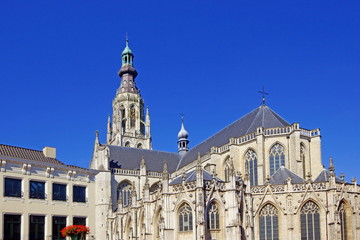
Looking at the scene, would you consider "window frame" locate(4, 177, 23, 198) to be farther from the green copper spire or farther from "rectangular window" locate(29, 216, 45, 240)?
the green copper spire

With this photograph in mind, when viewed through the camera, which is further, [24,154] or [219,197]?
[219,197]

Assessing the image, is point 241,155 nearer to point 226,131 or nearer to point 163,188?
point 226,131

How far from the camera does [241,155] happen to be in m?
45.8


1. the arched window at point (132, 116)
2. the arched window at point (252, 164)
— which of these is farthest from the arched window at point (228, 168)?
the arched window at point (132, 116)

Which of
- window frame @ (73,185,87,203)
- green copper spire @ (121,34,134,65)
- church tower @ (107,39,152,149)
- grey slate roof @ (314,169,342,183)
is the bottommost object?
window frame @ (73,185,87,203)

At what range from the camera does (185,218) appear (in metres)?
34.6

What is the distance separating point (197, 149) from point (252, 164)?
16.1 meters

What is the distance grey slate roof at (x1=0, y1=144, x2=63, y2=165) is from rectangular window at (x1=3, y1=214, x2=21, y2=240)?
3.73m

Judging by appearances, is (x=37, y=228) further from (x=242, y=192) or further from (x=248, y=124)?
(x=248, y=124)

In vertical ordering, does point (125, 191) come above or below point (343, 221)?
above

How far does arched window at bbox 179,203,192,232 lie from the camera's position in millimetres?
34344

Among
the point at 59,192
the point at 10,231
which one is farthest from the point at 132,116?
the point at 10,231

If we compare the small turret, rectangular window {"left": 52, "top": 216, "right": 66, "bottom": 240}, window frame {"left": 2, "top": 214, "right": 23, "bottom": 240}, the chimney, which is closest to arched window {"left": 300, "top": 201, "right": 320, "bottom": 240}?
rectangular window {"left": 52, "top": 216, "right": 66, "bottom": 240}

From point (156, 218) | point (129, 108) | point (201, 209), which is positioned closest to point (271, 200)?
point (201, 209)
